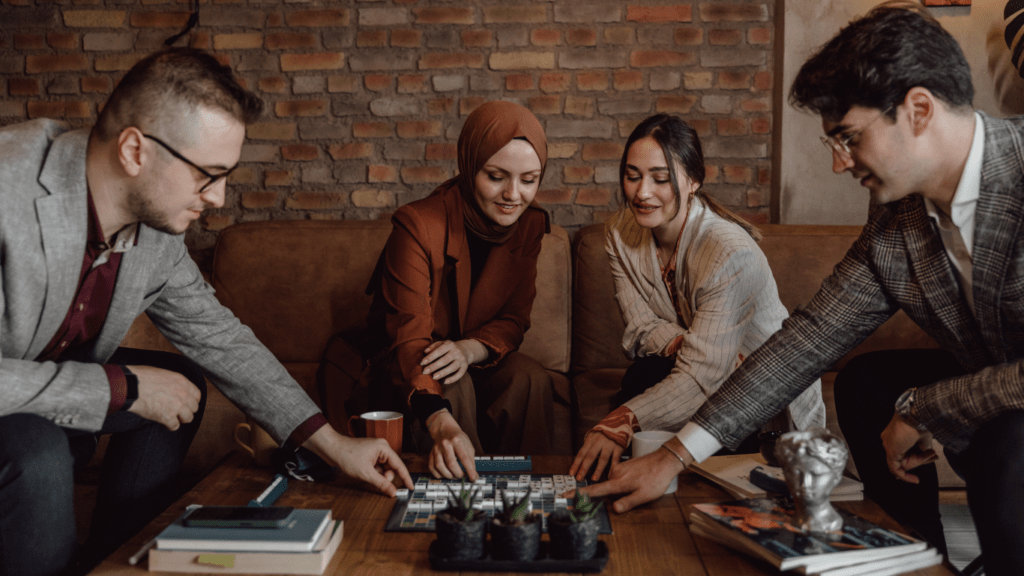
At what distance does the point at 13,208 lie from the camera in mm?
1216

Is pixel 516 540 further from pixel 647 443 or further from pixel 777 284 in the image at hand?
pixel 777 284

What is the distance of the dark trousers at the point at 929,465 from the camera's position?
1010 mm

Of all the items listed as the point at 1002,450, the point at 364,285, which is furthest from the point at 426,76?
the point at 1002,450

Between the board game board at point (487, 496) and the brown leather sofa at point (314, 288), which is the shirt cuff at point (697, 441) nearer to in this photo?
the board game board at point (487, 496)

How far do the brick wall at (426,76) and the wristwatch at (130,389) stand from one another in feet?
5.73

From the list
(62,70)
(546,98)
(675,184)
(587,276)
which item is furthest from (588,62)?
(62,70)

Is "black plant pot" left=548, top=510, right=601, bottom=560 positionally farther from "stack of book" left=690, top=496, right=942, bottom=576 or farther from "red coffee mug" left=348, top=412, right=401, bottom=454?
"red coffee mug" left=348, top=412, right=401, bottom=454

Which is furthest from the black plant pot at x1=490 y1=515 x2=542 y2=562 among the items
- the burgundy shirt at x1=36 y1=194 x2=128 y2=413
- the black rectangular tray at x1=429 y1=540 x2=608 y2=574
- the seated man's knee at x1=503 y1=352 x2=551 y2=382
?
the seated man's knee at x1=503 y1=352 x2=551 y2=382

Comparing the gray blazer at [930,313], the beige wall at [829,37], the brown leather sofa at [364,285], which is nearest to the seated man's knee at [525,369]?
the brown leather sofa at [364,285]

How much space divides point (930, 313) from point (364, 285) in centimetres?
183

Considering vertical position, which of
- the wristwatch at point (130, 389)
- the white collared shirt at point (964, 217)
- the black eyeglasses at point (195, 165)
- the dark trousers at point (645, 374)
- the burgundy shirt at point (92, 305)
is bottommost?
the dark trousers at point (645, 374)

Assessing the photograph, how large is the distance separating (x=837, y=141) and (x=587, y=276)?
1468 mm

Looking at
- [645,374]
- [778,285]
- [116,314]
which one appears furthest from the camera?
→ [778,285]

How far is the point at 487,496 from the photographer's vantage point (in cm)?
124
